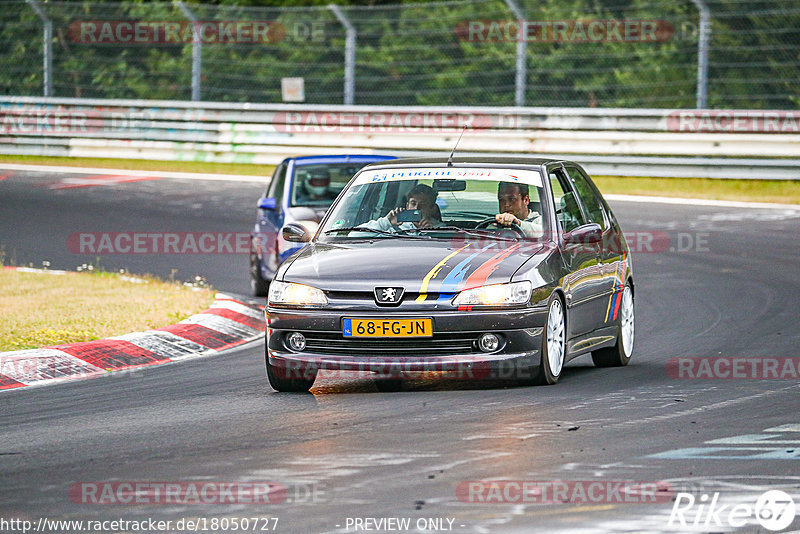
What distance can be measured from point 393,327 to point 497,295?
0.62 metres

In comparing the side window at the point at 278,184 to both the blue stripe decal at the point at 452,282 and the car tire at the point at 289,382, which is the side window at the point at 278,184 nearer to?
the car tire at the point at 289,382

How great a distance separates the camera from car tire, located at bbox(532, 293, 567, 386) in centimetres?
843

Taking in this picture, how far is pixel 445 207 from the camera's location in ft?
31.0

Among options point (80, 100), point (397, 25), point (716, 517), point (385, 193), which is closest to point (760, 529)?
point (716, 517)

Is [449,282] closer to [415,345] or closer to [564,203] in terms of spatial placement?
[415,345]

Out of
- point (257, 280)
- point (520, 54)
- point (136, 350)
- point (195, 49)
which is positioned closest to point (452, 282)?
point (136, 350)

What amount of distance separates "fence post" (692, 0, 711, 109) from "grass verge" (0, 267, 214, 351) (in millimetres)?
10094

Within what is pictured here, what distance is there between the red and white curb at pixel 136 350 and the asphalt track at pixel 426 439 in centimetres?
31

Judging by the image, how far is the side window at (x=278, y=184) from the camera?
48.2 ft

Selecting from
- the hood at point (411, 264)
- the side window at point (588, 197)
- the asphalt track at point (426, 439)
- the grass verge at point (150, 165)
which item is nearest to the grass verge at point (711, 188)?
the grass verge at point (150, 165)

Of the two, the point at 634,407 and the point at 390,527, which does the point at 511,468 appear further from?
the point at 634,407

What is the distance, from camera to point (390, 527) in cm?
530

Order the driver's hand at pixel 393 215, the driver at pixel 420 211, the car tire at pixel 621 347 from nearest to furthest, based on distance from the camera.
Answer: the driver at pixel 420 211
the driver's hand at pixel 393 215
the car tire at pixel 621 347

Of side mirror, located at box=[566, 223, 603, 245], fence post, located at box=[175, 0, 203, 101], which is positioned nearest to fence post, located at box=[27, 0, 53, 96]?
fence post, located at box=[175, 0, 203, 101]
